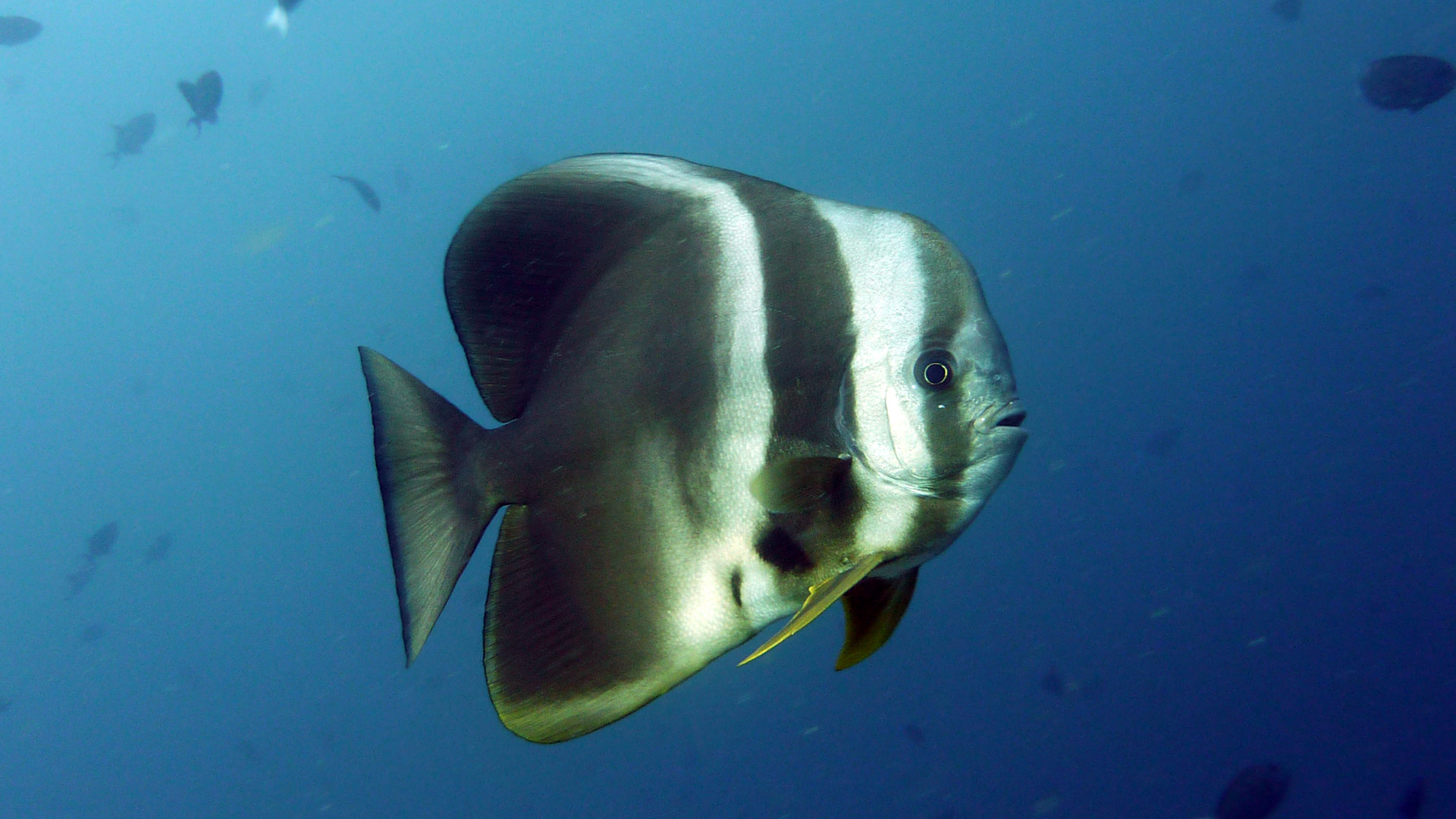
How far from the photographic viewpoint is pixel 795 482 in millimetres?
1112

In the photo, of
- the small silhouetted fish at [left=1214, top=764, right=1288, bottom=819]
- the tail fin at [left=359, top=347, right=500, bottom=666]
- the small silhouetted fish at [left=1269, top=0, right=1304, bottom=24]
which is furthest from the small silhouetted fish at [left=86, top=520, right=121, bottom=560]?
the small silhouetted fish at [left=1269, top=0, right=1304, bottom=24]

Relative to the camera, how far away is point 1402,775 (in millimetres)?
14438

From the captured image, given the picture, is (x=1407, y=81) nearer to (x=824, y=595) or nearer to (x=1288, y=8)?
(x=1288, y=8)

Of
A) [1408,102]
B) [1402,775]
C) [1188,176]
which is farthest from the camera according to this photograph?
[1402,775]

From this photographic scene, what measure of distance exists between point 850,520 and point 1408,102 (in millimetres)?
7519

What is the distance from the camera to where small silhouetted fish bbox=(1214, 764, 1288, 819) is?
6188 millimetres

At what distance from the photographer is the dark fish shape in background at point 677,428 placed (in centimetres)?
113

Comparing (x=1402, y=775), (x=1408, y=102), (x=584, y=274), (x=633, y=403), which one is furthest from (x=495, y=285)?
(x=1402, y=775)

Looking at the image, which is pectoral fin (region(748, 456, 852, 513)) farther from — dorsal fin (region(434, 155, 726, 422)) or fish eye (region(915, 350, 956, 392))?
dorsal fin (region(434, 155, 726, 422))

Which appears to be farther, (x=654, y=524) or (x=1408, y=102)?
(x=1408, y=102)

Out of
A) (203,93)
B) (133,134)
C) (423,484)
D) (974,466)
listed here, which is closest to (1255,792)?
(974,466)

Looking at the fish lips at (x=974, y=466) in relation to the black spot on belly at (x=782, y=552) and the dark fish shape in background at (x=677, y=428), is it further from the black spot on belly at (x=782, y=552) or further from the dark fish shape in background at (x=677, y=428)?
the black spot on belly at (x=782, y=552)

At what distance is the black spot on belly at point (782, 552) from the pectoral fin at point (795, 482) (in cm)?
4

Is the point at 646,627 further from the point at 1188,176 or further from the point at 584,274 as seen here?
the point at 1188,176
